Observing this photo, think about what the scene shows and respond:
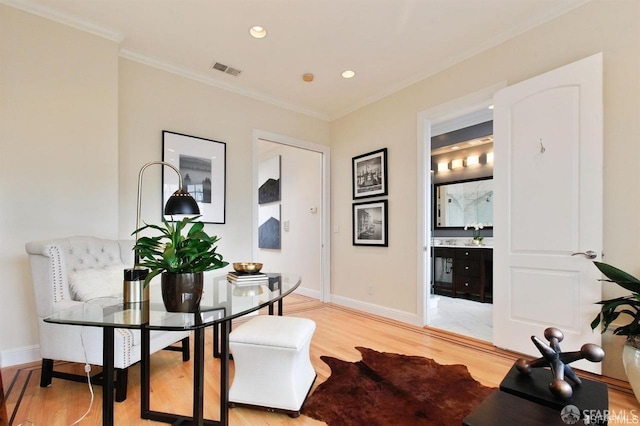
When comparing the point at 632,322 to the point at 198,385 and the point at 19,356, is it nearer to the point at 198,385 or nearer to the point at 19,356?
the point at 198,385

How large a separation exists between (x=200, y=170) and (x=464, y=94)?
2.86 meters

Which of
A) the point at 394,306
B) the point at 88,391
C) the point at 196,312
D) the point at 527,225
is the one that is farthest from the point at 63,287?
the point at 527,225

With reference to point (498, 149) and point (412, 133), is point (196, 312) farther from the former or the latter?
point (412, 133)

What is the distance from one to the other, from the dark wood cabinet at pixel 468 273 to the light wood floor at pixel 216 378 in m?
1.93

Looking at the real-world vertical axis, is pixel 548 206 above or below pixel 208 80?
below

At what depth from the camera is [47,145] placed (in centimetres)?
246


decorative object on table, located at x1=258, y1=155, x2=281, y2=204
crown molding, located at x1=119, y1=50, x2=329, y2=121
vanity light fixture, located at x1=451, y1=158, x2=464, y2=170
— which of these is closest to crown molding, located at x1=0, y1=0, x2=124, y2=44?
crown molding, located at x1=119, y1=50, x2=329, y2=121

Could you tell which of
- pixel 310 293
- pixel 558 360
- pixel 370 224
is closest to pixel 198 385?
pixel 558 360

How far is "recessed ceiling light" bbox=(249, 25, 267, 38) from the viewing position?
8.71ft

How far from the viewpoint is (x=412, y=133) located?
356cm

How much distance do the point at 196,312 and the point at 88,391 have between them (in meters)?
1.25

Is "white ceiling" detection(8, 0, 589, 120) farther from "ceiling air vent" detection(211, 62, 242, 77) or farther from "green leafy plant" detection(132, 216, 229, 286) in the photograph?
"green leafy plant" detection(132, 216, 229, 286)

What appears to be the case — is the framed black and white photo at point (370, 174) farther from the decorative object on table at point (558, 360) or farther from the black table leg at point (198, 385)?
the black table leg at point (198, 385)

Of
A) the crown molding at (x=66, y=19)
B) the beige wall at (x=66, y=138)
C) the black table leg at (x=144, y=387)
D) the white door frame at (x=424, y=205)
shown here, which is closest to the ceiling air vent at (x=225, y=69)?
the beige wall at (x=66, y=138)
